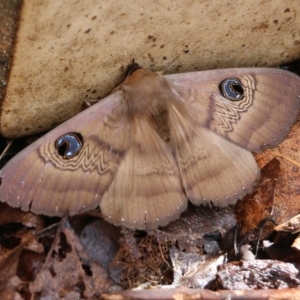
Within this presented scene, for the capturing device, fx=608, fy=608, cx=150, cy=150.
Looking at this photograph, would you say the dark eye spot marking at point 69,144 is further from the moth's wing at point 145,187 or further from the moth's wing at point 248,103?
the moth's wing at point 248,103

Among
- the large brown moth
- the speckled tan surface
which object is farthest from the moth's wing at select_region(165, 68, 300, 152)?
the speckled tan surface

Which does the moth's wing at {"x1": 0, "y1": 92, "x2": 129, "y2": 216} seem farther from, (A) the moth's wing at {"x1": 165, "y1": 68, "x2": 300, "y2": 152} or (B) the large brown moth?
(A) the moth's wing at {"x1": 165, "y1": 68, "x2": 300, "y2": 152}

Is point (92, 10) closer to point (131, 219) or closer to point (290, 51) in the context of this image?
point (131, 219)

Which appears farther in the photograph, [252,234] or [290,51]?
[290,51]

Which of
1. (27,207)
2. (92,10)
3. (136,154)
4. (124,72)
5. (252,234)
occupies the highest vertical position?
(92,10)

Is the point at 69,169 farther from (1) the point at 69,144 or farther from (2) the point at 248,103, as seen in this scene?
(2) the point at 248,103

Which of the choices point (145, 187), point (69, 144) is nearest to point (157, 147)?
point (145, 187)

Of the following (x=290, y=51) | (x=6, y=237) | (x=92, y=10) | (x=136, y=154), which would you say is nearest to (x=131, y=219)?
(x=136, y=154)
